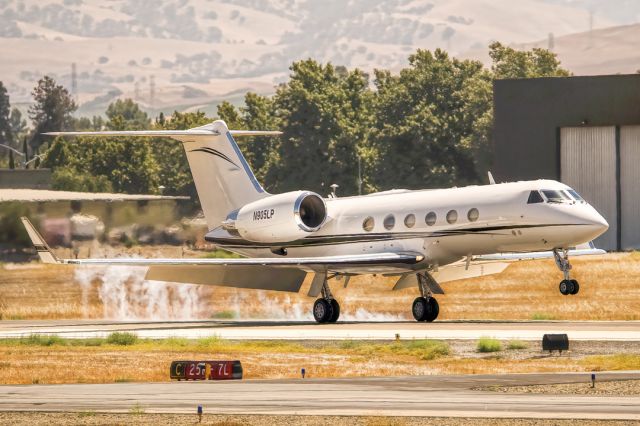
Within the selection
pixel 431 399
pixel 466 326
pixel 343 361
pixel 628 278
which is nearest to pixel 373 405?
pixel 431 399

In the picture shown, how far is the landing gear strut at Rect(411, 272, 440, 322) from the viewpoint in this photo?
41469 millimetres

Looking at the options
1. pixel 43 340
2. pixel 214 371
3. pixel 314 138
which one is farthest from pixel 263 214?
pixel 314 138

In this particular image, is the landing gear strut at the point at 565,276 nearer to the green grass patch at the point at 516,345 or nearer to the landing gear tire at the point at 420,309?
the landing gear tire at the point at 420,309

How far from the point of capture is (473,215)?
3941cm

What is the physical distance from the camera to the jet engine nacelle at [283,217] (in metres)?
42.7

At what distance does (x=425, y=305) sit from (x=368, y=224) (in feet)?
9.59

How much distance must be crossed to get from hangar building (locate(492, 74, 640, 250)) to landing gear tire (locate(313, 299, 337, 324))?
111ft

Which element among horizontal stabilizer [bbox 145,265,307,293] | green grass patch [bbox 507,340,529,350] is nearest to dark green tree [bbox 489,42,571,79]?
horizontal stabilizer [bbox 145,265,307,293]

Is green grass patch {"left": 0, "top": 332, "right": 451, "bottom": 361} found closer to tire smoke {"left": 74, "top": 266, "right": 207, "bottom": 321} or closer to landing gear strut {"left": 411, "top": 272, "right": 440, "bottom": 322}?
landing gear strut {"left": 411, "top": 272, "right": 440, "bottom": 322}

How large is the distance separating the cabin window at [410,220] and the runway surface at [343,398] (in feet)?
52.6

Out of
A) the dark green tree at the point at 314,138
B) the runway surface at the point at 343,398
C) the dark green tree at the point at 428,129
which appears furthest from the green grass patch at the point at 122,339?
the dark green tree at the point at 428,129

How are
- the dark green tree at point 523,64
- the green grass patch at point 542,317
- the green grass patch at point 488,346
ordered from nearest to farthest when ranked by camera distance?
the green grass patch at point 488,346 < the green grass patch at point 542,317 < the dark green tree at point 523,64

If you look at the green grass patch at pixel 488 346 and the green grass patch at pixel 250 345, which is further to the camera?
the green grass patch at pixel 250 345

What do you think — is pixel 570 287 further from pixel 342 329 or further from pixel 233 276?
pixel 233 276
